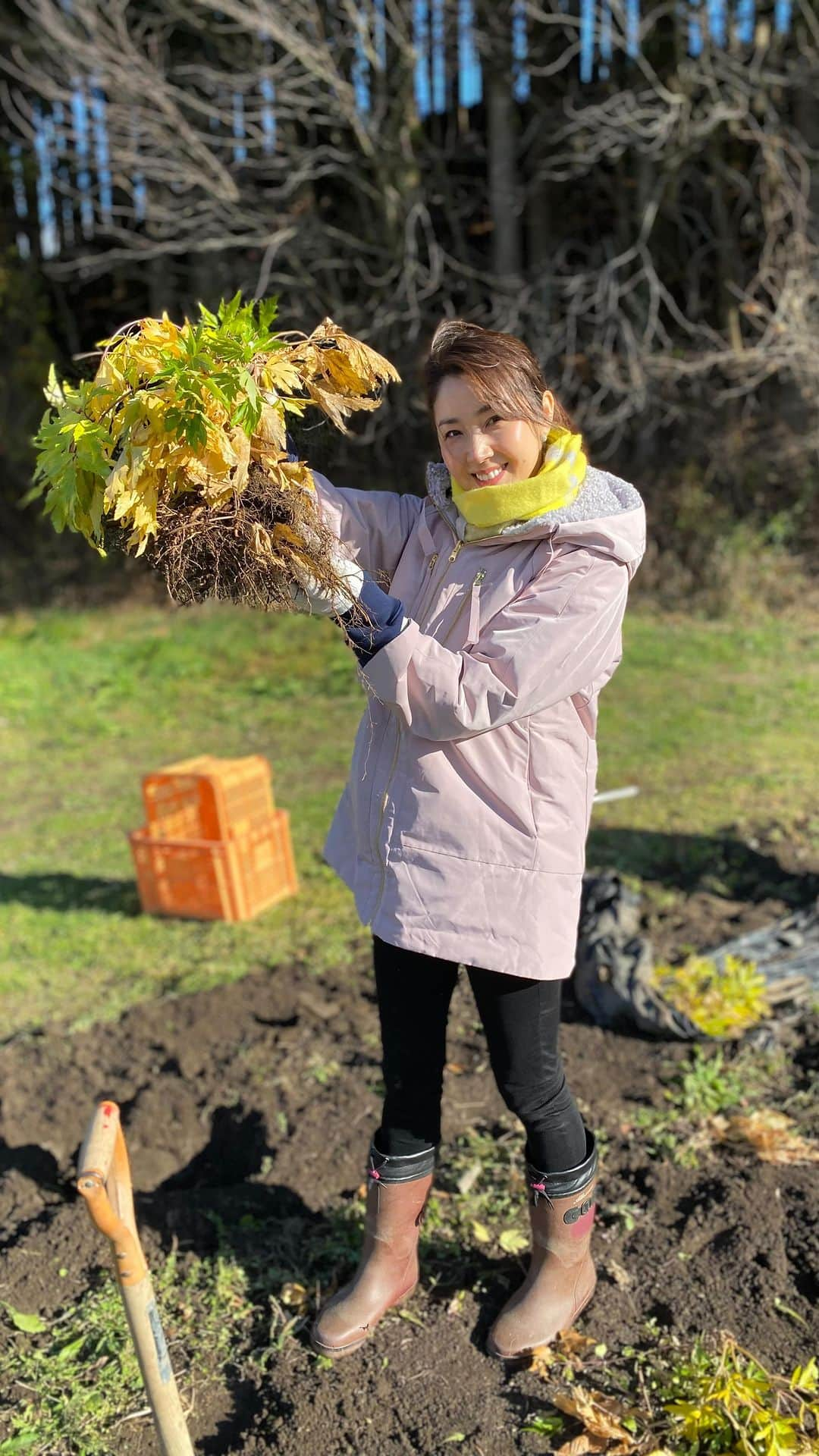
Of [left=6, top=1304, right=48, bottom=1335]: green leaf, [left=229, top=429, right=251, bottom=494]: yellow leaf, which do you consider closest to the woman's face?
[left=229, top=429, right=251, bottom=494]: yellow leaf

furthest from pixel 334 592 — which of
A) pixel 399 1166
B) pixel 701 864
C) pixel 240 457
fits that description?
pixel 701 864

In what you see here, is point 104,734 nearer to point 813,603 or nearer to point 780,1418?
point 813,603

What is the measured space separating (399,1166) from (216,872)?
2.50 meters

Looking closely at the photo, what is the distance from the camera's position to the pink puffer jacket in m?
1.97

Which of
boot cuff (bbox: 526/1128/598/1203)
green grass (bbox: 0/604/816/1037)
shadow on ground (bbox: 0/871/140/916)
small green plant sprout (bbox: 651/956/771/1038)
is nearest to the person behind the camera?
boot cuff (bbox: 526/1128/598/1203)

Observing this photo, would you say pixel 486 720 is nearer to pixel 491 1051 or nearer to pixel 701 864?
pixel 491 1051

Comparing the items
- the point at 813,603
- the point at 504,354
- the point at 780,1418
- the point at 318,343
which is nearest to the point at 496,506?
the point at 504,354

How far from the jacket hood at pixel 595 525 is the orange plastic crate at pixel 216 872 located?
9.41 feet

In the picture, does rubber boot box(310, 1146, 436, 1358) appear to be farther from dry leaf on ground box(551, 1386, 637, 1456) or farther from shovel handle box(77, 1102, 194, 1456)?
shovel handle box(77, 1102, 194, 1456)

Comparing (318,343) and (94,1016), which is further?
(94,1016)

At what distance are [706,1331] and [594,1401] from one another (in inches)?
12.6

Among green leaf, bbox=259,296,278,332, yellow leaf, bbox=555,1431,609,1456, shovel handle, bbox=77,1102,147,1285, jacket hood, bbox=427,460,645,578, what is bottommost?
yellow leaf, bbox=555,1431,609,1456

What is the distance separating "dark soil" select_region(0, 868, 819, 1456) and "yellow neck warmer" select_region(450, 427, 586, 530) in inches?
66.7

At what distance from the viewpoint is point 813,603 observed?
Answer: 9453 mm
